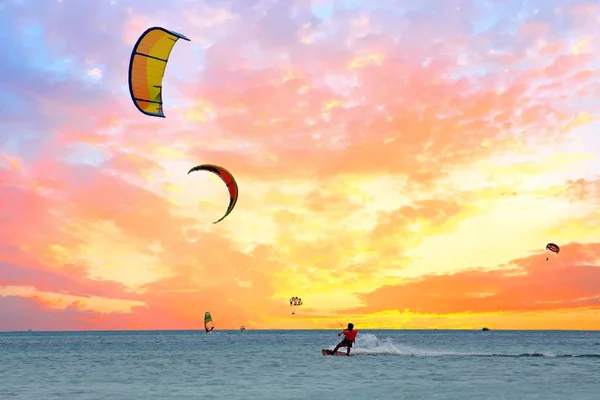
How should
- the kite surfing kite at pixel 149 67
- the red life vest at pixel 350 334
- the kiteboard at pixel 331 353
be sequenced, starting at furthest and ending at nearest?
1. the kiteboard at pixel 331 353
2. the red life vest at pixel 350 334
3. the kite surfing kite at pixel 149 67

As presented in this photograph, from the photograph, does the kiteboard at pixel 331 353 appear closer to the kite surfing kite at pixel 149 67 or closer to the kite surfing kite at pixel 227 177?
the kite surfing kite at pixel 227 177

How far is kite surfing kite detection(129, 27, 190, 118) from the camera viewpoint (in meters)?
21.5

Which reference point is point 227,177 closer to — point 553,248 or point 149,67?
point 149,67

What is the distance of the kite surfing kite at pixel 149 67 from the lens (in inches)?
845

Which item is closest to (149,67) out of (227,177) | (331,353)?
(227,177)

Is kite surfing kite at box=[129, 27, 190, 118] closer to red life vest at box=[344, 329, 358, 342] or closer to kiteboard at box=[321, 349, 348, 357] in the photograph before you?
red life vest at box=[344, 329, 358, 342]

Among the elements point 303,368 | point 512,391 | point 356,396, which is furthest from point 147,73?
point 303,368

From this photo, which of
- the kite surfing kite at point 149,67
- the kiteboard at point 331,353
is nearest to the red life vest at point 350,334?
the kiteboard at point 331,353

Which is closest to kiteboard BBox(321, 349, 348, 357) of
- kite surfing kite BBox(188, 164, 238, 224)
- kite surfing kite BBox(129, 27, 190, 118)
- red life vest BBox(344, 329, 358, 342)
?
red life vest BBox(344, 329, 358, 342)

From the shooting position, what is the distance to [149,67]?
2197cm

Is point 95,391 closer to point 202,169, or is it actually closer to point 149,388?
point 149,388

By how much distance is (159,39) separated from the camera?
21656 millimetres

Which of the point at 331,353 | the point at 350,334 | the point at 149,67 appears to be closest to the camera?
the point at 149,67

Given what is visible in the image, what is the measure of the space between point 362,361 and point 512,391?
15761 mm
